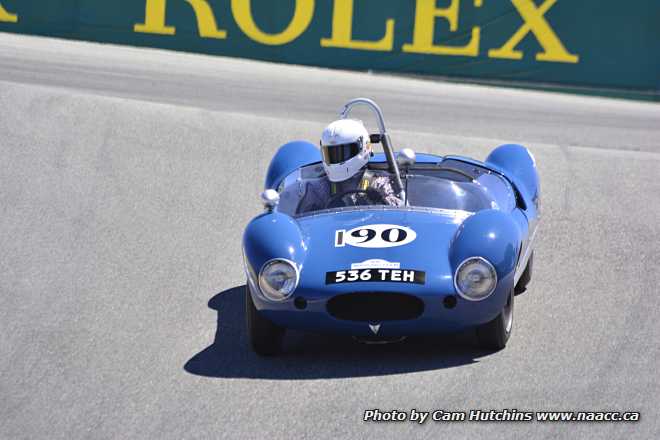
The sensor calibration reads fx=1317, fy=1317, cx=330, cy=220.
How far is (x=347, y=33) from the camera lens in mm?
19141

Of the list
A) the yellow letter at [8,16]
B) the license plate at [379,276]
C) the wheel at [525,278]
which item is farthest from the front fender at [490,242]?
the yellow letter at [8,16]

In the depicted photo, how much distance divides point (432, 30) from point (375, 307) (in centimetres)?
1277

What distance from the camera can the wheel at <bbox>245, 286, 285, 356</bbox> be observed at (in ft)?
22.3

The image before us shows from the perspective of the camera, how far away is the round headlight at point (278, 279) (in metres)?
6.69

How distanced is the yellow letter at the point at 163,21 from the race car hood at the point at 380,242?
12540 millimetres

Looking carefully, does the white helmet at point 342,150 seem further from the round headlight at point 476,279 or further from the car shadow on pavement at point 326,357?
the round headlight at point 476,279

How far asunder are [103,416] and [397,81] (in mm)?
13244

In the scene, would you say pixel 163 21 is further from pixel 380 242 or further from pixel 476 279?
pixel 476 279

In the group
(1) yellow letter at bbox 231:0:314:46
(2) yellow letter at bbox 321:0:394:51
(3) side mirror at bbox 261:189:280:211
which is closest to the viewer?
(3) side mirror at bbox 261:189:280:211

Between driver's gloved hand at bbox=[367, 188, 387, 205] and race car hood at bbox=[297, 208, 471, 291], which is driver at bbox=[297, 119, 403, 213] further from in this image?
race car hood at bbox=[297, 208, 471, 291]

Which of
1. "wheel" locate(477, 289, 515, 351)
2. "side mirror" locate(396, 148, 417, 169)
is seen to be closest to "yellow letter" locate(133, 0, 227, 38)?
"side mirror" locate(396, 148, 417, 169)

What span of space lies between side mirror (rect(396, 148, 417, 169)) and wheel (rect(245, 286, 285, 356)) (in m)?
1.53

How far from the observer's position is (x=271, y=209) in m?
7.57

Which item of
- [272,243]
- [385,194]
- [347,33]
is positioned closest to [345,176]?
Result: [385,194]
